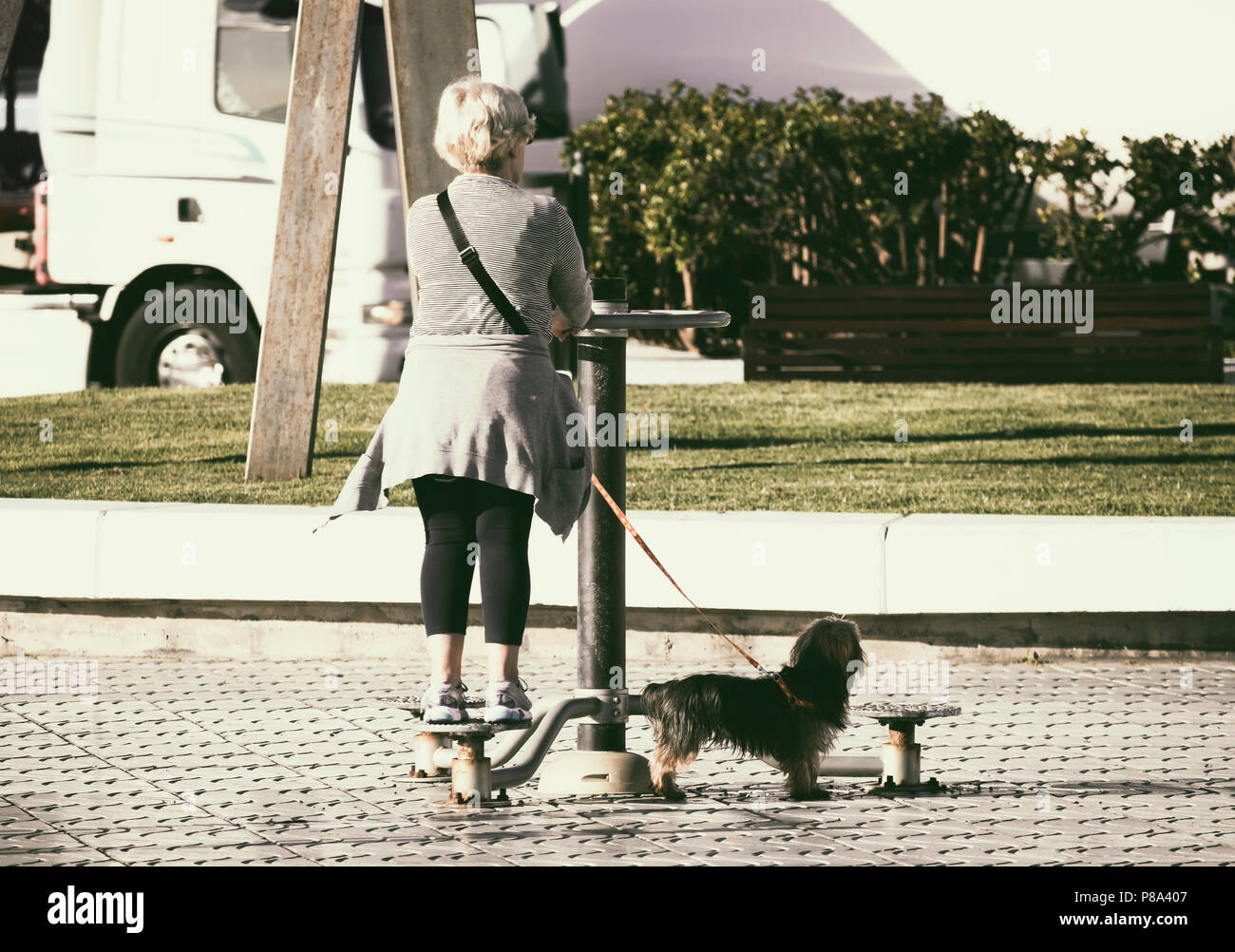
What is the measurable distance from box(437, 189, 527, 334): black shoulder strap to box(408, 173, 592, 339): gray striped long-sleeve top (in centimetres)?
2

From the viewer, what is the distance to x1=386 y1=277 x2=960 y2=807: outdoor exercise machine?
186 inches

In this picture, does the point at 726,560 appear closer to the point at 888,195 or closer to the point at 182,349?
the point at 182,349

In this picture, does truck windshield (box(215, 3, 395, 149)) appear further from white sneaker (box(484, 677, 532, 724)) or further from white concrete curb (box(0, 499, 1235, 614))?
white sneaker (box(484, 677, 532, 724))

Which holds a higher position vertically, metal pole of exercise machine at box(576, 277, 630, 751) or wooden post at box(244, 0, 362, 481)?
wooden post at box(244, 0, 362, 481)

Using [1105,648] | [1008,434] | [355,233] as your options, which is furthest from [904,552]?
[355,233]

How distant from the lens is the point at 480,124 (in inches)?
179

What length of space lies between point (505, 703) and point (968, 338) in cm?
1132

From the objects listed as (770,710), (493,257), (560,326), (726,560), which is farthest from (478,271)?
(726,560)

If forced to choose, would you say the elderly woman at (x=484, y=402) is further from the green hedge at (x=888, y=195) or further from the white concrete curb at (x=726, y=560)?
the green hedge at (x=888, y=195)

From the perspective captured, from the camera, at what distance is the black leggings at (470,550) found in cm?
462

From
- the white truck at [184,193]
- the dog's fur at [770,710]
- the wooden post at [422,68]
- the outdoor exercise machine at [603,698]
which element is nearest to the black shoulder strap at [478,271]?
the outdoor exercise machine at [603,698]

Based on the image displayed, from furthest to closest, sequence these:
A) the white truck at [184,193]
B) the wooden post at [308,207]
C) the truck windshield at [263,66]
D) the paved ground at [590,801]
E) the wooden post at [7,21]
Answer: the truck windshield at [263,66] → the white truck at [184,193] → the wooden post at [308,207] → the wooden post at [7,21] → the paved ground at [590,801]

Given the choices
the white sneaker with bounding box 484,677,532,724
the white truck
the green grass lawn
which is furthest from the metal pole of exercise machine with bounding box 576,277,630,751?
the white truck

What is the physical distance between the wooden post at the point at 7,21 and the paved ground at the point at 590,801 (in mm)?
3117
